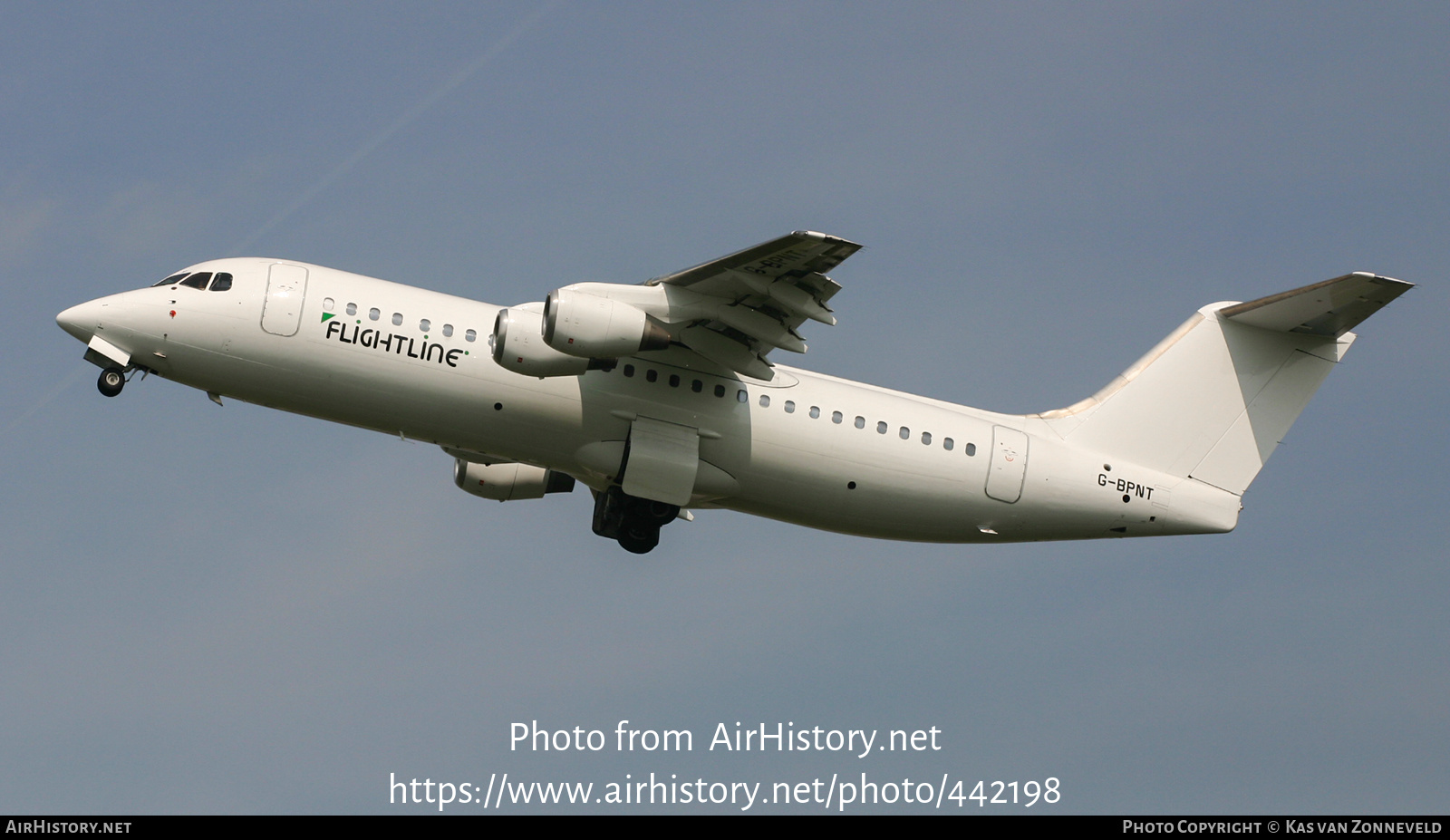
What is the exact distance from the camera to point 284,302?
18.0 metres

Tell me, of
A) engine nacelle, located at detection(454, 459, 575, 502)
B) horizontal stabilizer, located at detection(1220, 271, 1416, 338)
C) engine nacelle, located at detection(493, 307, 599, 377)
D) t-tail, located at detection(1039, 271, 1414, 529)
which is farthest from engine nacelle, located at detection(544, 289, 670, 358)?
horizontal stabilizer, located at detection(1220, 271, 1416, 338)

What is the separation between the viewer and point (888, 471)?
63.7ft

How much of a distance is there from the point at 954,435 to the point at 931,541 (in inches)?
62.1

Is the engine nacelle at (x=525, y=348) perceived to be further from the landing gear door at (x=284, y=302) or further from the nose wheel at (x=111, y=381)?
the nose wheel at (x=111, y=381)

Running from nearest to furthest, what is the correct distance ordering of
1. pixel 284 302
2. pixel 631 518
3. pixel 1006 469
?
pixel 284 302, pixel 1006 469, pixel 631 518

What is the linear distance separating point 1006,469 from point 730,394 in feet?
Result: 12.3

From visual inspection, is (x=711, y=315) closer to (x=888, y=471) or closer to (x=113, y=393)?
(x=888, y=471)

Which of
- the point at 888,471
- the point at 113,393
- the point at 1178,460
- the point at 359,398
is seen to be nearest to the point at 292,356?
the point at 359,398

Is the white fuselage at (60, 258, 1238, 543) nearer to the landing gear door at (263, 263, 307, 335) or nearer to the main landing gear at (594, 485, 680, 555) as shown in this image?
the landing gear door at (263, 263, 307, 335)

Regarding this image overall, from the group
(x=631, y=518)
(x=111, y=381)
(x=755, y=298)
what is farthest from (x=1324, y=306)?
(x=111, y=381)

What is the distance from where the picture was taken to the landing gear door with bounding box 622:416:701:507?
61.6 ft

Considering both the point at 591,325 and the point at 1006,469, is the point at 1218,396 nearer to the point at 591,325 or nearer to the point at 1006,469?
the point at 1006,469

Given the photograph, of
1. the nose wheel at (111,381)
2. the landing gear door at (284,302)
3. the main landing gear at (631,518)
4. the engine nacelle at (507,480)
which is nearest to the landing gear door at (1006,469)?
the main landing gear at (631,518)

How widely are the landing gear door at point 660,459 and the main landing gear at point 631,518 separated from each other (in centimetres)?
95
